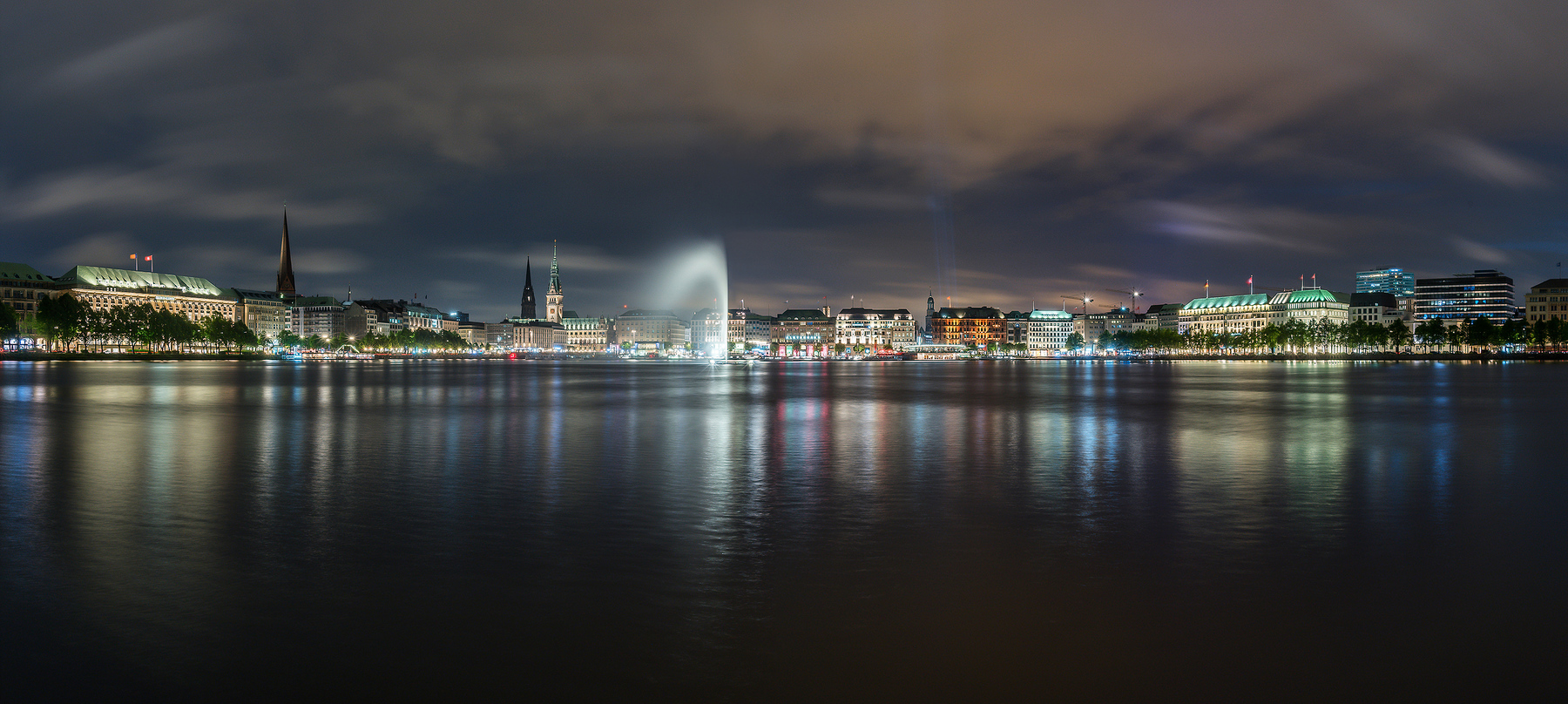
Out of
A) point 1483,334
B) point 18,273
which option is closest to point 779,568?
point 1483,334

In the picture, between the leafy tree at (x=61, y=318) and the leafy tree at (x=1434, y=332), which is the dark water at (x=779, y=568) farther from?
the leafy tree at (x=1434, y=332)

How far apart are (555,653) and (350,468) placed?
47.0 ft

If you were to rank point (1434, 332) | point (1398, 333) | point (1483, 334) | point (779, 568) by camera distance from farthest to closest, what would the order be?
point (1398, 333) → point (1434, 332) → point (1483, 334) → point (779, 568)

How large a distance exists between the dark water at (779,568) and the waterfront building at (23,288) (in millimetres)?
181929

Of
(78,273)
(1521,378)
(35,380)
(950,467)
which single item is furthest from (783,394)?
(78,273)

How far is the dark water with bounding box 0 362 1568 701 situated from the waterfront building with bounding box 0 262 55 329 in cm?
18193

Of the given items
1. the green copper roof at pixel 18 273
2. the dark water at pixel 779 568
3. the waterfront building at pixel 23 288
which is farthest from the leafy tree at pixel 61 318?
A: the dark water at pixel 779 568

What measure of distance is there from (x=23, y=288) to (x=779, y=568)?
209765 millimetres

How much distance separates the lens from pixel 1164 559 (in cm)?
1139

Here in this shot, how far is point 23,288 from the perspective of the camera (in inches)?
6585

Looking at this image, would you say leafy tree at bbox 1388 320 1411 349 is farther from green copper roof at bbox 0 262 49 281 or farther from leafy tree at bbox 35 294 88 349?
green copper roof at bbox 0 262 49 281

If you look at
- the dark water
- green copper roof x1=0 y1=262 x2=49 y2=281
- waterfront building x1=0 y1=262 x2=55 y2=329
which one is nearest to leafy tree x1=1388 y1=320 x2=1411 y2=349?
the dark water

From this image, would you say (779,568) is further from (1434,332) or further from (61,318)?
(1434,332)

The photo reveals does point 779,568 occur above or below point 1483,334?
below
